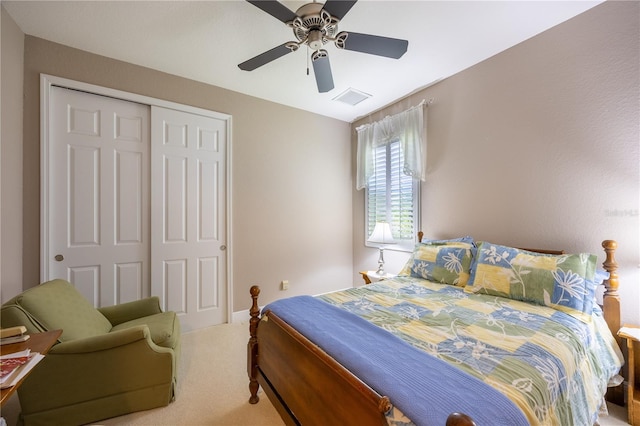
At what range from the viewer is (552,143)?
6.86 ft

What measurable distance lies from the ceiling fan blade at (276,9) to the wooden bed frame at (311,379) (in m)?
1.77

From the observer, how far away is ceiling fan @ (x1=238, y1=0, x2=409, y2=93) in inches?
60.0

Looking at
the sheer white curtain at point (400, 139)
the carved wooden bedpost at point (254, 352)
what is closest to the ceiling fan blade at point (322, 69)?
the sheer white curtain at point (400, 139)

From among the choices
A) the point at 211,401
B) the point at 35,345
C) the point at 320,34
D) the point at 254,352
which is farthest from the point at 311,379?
the point at 320,34

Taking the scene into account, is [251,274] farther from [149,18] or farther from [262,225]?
[149,18]

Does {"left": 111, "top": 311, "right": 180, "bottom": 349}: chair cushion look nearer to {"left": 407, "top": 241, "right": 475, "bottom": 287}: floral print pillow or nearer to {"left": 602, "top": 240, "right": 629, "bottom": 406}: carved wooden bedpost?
{"left": 407, "top": 241, "right": 475, "bottom": 287}: floral print pillow

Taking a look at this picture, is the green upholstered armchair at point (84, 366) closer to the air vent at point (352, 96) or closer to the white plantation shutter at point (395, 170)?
the white plantation shutter at point (395, 170)

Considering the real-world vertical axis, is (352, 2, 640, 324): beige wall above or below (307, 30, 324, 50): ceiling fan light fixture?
below

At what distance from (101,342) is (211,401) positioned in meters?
0.82

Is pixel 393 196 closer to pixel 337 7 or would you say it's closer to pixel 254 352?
pixel 337 7

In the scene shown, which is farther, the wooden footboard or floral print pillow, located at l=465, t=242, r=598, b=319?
floral print pillow, located at l=465, t=242, r=598, b=319

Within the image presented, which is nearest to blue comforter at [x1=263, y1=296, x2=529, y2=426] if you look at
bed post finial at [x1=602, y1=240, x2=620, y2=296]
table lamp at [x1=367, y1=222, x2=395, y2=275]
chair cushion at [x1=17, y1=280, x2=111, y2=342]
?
chair cushion at [x1=17, y1=280, x2=111, y2=342]

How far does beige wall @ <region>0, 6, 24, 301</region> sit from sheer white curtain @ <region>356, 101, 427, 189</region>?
3467 millimetres

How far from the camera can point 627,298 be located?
1778 millimetres
